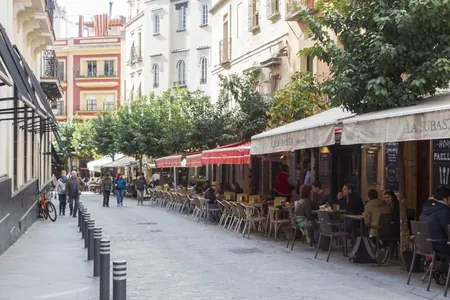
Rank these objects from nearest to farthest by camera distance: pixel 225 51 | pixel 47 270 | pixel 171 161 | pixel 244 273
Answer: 1. pixel 244 273
2. pixel 47 270
3. pixel 171 161
4. pixel 225 51

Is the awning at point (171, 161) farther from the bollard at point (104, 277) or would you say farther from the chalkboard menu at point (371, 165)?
the bollard at point (104, 277)

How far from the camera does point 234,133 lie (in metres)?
31.3

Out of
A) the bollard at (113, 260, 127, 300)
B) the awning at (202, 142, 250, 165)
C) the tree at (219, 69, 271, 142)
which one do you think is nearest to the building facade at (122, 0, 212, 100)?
the tree at (219, 69, 271, 142)

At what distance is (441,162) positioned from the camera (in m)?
17.2

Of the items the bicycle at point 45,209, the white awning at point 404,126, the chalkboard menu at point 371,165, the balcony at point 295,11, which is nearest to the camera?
the white awning at point 404,126

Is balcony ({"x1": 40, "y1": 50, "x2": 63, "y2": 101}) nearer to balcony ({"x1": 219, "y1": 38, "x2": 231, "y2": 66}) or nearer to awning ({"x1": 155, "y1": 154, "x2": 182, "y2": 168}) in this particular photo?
awning ({"x1": 155, "y1": 154, "x2": 182, "y2": 168})

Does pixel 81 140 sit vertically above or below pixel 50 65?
below

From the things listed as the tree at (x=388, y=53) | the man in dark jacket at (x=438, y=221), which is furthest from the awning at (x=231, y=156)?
the man in dark jacket at (x=438, y=221)

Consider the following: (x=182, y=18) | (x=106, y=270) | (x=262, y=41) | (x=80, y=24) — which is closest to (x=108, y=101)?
(x=80, y=24)

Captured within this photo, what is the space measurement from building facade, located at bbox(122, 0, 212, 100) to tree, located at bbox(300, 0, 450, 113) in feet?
144

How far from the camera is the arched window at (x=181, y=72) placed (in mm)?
61559

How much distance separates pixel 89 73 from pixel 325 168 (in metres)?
58.0

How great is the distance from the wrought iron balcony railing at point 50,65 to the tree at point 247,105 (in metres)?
8.51

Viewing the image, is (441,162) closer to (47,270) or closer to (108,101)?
(47,270)
